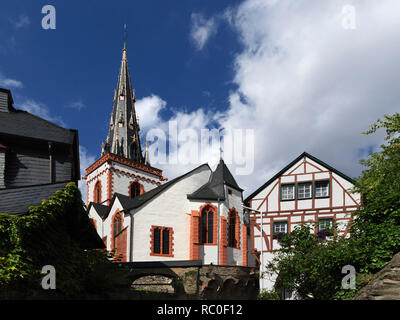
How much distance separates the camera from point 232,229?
37906 mm

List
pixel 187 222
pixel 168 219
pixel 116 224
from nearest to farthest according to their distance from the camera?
A: pixel 168 219 < pixel 187 222 < pixel 116 224

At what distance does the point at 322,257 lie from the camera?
16719 millimetres

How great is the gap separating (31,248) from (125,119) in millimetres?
50018

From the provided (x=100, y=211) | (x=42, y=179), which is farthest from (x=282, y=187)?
(x=100, y=211)

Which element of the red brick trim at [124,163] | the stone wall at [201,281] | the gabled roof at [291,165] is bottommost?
the stone wall at [201,281]

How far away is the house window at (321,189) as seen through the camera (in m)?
30.1

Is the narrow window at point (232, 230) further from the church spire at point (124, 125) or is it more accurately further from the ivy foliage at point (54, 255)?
the church spire at point (124, 125)

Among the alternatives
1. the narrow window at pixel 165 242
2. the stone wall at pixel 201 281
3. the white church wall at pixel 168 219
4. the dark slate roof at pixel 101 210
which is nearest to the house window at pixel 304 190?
the stone wall at pixel 201 281

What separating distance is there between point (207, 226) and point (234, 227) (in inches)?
96.1

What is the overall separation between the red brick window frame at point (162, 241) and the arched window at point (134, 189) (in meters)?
19.3

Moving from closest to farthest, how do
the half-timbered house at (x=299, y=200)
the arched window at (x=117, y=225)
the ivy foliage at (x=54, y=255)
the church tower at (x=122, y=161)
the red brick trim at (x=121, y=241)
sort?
the ivy foliage at (x=54, y=255)
the half-timbered house at (x=299, y=200)
the red brick trim at (x=121, y=241)
the arched window at (x=117, y=225)
the church tower at (x=122, y=161)

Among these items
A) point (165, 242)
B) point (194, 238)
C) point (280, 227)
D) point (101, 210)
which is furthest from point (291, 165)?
point (101, 210)

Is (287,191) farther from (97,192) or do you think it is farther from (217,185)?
(97,192)
